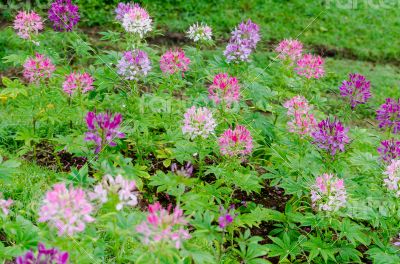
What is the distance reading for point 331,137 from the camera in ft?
11.7

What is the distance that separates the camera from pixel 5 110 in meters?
5.62

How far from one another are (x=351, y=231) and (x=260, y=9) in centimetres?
678

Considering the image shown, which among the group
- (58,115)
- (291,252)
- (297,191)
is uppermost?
(58,115)

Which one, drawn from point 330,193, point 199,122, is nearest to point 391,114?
point 330,193

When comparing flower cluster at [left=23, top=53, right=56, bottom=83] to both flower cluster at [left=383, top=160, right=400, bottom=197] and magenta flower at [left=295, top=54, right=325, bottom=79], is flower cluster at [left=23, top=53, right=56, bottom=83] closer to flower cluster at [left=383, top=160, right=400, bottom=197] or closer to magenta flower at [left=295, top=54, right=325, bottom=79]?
magenta flower at [left=295, top=54, right=325, bottom=79]

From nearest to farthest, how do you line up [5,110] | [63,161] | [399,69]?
[63,161] → [5,110] → [399,69]

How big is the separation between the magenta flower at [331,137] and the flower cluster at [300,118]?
6.6 inches

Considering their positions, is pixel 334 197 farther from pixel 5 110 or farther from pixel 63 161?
pixel 5 110

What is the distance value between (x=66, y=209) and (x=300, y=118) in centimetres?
214

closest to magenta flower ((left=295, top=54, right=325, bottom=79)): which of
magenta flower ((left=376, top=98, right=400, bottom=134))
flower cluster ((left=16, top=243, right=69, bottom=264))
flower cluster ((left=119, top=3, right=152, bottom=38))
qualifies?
magenta flower ((left=376, top=98, right=400, bottom=134))

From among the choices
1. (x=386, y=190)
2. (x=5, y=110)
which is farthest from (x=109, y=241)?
(x=5, y=110)

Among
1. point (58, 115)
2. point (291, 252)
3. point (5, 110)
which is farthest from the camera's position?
point (5, 110)

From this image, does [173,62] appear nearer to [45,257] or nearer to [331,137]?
[331,137]

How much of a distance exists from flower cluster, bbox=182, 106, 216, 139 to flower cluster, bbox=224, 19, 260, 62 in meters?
1.11
